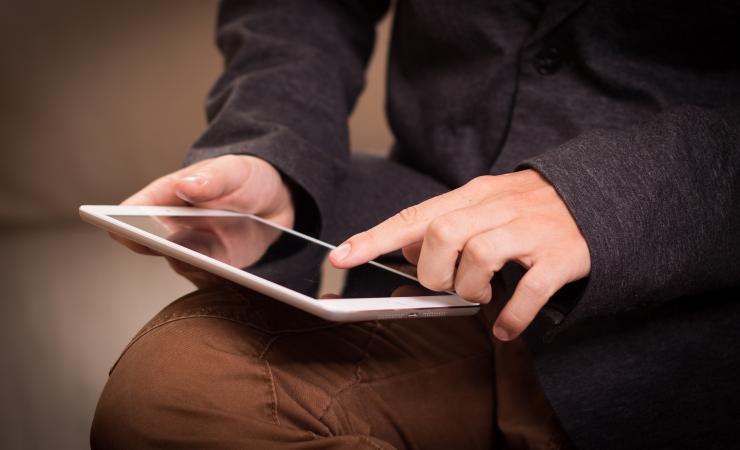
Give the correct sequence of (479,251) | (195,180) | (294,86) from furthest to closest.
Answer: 1. (294,86)
2. (195,180)
3. (479,251)

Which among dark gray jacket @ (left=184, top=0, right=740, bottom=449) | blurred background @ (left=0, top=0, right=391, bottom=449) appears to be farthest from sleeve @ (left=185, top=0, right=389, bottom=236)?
blurred background @ (left=0, top=0, right=391, bottom=449)

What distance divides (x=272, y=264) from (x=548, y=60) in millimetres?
268

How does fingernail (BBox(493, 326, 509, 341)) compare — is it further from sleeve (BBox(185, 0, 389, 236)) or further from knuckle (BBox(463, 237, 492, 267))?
sleeve (BBox(185, 0, 389, 236))

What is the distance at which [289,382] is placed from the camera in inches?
13.9

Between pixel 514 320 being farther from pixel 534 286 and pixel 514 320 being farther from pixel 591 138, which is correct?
pixel 591 138

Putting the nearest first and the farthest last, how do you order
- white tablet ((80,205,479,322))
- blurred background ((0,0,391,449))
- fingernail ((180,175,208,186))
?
white tablet ((80,205,479,322)), fingernail ((180,175,208,186)), blurred background ((0,0,391,449))

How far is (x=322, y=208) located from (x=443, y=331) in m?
0.14

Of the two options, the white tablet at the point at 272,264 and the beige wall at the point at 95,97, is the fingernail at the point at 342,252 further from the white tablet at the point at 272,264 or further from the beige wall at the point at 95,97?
the beige wall at the point at 95,97

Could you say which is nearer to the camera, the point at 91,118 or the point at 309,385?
the point at 309,385

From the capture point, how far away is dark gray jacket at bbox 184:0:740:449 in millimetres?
347

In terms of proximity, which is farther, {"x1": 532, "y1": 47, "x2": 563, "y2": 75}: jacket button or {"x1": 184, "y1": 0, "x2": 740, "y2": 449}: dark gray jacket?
{"x1": 532, "y1": 47, "x2": 563, "y2": 75}: jacket button

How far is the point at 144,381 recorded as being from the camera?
0.33m

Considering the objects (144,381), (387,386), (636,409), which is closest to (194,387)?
(144,381)

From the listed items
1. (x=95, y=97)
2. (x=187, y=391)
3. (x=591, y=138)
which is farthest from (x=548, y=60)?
(x=95, y=97)
